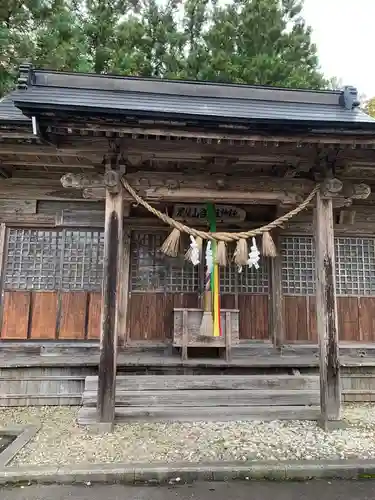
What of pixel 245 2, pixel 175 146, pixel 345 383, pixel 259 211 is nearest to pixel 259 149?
pixel 175 146

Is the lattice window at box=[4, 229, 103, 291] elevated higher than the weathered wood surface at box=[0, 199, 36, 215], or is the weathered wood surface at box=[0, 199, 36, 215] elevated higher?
the weathered wood surface at box=[0, 199, 36, 215]

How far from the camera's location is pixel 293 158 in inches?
199

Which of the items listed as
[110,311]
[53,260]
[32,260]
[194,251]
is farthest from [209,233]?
[32,260]

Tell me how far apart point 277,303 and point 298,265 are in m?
0.94

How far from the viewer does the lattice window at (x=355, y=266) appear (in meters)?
7.61

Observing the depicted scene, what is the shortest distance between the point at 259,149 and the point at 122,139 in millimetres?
1855

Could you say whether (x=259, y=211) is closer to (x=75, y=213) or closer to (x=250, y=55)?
(x=75, y=213)

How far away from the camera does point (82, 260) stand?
7082mm

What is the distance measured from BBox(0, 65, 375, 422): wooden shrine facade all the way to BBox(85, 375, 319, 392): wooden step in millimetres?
790

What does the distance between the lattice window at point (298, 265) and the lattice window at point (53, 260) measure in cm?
377

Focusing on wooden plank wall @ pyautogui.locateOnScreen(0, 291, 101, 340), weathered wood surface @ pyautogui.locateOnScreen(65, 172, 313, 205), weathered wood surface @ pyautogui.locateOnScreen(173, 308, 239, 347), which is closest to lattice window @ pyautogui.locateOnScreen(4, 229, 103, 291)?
wooden plank wall @ pyautogui.locateOnScreen(0, 291, 101, 340)

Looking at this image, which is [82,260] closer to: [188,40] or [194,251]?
[194,251]

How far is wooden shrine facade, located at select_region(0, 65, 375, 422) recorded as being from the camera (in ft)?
15.0

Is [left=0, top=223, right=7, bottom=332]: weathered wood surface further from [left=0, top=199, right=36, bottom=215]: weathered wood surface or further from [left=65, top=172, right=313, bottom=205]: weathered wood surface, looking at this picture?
[left=65, top=172, right=313, bottom=205]: weathered wood surface
